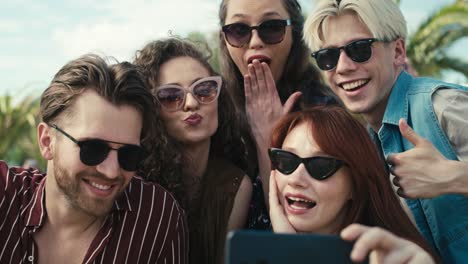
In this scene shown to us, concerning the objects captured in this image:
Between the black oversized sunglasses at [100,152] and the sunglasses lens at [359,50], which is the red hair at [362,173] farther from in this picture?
the black oversized sunglasses at [100,152]

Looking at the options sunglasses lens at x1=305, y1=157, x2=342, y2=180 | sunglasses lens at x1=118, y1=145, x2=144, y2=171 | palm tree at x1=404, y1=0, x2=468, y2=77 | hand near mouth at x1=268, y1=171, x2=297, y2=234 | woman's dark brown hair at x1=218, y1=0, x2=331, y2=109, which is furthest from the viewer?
palm tree at x1=404, y1=0, x2=468, y2=77

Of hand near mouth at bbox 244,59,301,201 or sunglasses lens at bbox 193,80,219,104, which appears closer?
sunglasses lens at bbox 193,80,219,104

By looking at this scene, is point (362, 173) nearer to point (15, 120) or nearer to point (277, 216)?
point (277, 216)

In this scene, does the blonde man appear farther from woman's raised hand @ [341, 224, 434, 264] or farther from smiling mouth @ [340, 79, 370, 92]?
woman's raised hand @ [341, 224, 434, 264]

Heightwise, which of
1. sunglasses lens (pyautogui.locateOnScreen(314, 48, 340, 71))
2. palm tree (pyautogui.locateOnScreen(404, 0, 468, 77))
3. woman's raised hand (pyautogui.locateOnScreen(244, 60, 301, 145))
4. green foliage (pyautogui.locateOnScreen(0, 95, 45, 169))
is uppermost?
palm tree (pyautogui.locateOnScreen(404, 0, 468, 77))

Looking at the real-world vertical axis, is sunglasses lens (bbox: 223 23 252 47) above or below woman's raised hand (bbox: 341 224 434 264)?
above

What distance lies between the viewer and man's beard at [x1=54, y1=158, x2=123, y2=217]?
117 inches

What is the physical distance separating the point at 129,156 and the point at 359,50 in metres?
1.51

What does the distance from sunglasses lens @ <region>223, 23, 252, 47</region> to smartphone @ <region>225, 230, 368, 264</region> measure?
2619mm

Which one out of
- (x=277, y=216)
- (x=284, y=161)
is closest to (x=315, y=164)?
(x=284, y=161)

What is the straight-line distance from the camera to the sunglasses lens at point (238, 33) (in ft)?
13.3

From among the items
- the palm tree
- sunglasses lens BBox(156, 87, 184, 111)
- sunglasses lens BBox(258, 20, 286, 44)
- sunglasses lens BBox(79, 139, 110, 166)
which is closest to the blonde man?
sunglasses lens BBox(258, 20, 286, 44)

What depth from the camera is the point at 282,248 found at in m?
1.57

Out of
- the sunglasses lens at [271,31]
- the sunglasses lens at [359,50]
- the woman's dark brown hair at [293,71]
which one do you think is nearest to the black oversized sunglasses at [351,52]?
the sunglasses lens at [359,50]
